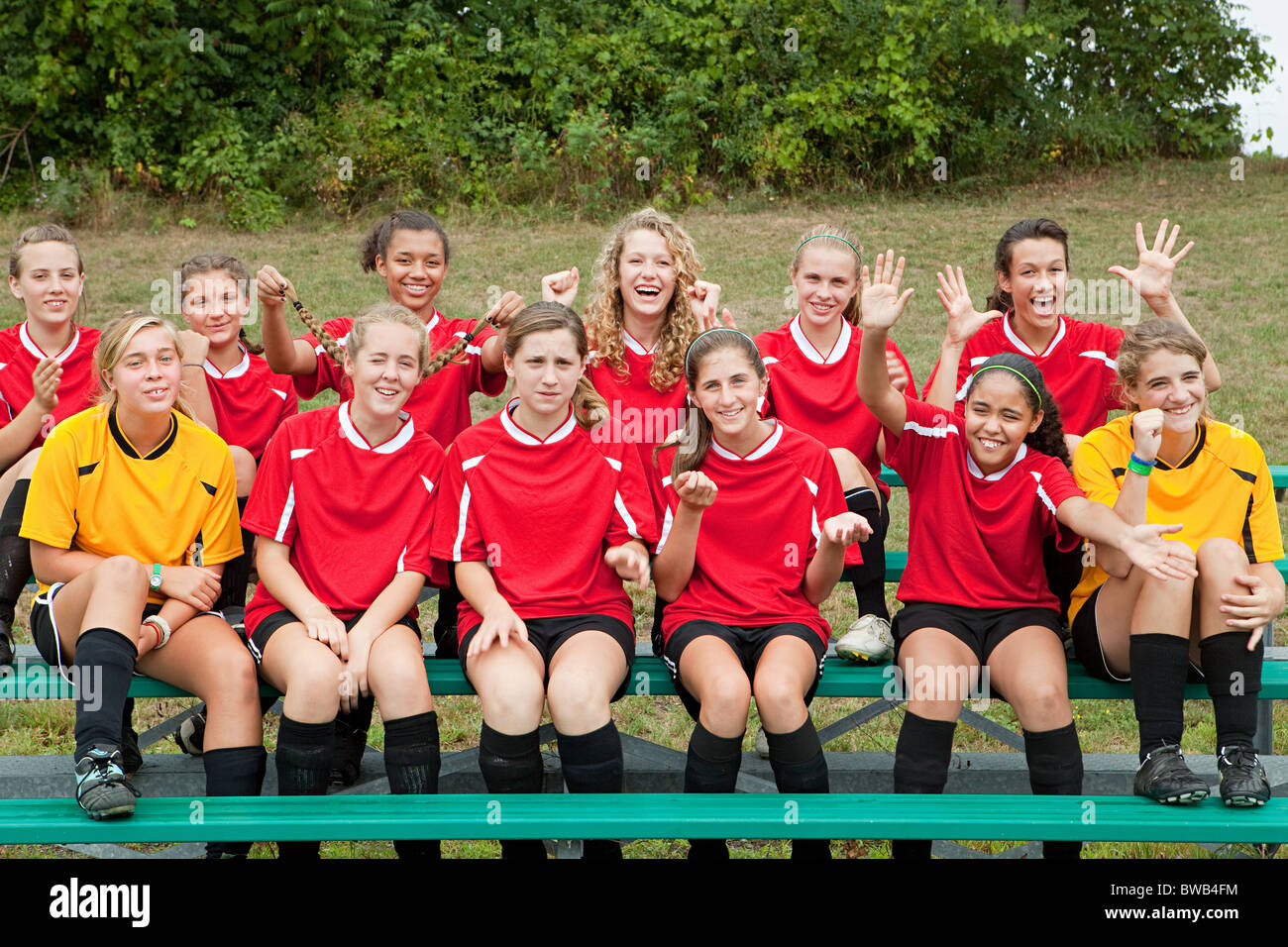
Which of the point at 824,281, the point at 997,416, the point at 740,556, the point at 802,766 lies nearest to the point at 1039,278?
the point at 824,281

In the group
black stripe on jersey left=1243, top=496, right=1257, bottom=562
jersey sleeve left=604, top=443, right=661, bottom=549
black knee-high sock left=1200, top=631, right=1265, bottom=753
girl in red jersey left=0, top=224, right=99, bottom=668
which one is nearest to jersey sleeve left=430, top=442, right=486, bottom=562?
jersey sleeve left=604, top=443, right=661, bottom=549

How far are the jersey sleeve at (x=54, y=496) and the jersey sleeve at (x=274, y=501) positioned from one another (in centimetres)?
41

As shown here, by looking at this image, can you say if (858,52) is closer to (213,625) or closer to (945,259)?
(945,259)

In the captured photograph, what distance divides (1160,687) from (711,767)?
40.6 inches

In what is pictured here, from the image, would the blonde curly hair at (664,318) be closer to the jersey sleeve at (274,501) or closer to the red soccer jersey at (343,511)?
the red soccer jersey at (343,511)

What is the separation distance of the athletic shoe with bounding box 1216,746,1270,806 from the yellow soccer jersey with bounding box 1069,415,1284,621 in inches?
20.3

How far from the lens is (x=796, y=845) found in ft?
9.11

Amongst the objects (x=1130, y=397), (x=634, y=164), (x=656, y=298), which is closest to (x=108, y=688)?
(x=656, y=298)

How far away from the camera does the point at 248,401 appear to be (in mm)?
3805

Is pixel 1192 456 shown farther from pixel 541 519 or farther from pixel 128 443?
pixel 128 443

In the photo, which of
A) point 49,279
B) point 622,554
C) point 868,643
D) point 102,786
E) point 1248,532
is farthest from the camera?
point 49,279

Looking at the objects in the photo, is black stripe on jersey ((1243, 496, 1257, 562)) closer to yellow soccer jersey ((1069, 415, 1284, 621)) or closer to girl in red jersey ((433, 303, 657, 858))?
yellow soccer jersey ((1069, 415, 1284, 621))

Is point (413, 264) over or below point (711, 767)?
over

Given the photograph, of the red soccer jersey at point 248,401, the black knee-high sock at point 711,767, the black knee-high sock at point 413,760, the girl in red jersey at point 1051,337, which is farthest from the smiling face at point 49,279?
the girl in red jersey at point 1051,337
